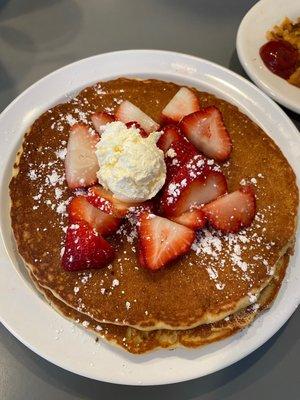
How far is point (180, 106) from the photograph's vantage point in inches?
66.2

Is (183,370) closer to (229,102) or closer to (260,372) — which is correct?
(260,372)

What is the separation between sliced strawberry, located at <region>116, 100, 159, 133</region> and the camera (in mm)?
1630

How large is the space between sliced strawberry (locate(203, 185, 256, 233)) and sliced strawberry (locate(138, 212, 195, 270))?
0.10 m

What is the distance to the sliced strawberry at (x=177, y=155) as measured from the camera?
1.49 metres

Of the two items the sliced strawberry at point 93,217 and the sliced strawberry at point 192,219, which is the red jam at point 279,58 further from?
the sliced strawberry at point 93,217

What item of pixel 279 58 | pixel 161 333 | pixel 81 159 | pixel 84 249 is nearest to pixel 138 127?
pixel 81 159

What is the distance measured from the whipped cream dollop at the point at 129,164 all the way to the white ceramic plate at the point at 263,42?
73 centimetres

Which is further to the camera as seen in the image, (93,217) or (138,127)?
(138,127)

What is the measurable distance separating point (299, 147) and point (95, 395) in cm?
114

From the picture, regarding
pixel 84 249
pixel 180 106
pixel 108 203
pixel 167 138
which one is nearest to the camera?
pixel 84 249

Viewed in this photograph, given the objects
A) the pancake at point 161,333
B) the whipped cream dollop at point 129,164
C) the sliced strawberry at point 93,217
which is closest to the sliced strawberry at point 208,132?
the whipped cream dollop at point 129,164

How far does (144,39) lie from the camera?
7.52 ft

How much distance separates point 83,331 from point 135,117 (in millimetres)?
749

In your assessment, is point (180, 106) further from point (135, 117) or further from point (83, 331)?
point (83, 331)
